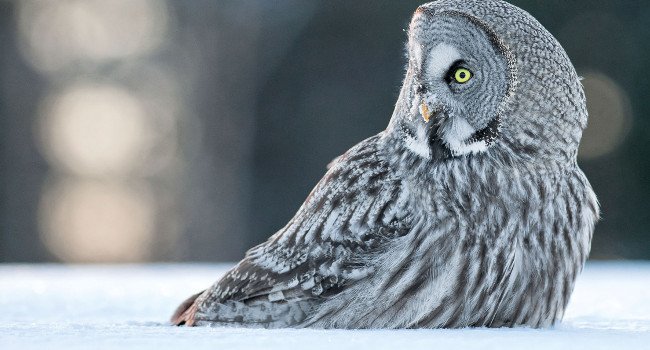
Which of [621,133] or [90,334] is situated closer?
[90,334]

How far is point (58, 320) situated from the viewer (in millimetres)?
3164

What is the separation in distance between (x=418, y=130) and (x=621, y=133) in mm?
10967

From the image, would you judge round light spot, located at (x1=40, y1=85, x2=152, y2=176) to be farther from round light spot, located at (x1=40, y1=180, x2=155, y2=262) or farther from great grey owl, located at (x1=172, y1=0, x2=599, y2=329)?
great grey owl, located at (x1=172, y1=0, x2=599, y2=329)

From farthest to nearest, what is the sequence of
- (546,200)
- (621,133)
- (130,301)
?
(621,133), (130,301), (546,200)

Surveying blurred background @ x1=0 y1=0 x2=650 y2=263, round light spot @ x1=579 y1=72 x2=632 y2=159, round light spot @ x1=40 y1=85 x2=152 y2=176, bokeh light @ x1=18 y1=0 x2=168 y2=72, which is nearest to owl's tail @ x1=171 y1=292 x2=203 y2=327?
blurred background @ x1=0 y1=0 x2=650 y2=263

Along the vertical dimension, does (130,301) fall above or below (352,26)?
below

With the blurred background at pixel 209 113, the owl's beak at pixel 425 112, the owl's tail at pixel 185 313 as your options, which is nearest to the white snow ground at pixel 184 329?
the owl's tail at pixel 185 313

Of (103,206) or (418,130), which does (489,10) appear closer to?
(418,130)

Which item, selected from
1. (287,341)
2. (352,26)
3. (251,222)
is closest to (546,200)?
(287,341)

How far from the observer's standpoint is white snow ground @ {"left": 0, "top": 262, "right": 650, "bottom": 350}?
2.11m

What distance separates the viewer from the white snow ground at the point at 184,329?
6.92 feet


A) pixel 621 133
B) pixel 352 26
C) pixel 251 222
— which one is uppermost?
pixel 352 26

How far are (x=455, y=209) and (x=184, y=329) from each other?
93 cm

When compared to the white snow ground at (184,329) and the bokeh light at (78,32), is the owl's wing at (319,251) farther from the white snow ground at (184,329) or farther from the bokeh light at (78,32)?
the bokeh light at (78,32)
